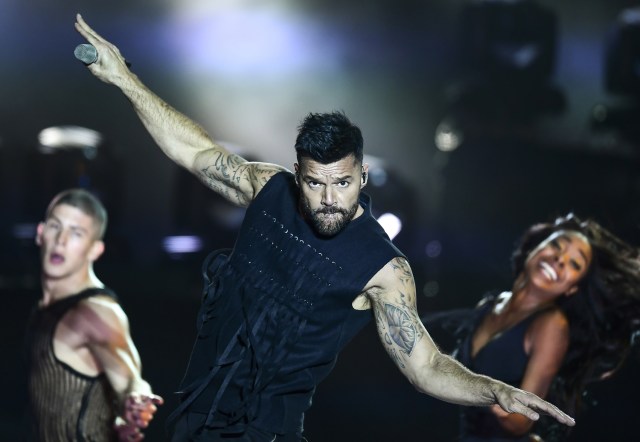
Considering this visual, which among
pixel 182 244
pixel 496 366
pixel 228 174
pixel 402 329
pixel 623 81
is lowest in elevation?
pixel 182 244

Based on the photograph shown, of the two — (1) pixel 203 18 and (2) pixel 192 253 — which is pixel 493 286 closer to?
(2) pixel 192 253

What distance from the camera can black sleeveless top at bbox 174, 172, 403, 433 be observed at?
3.22 metres

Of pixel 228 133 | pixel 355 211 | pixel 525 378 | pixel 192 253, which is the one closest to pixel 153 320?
pixel 192 253

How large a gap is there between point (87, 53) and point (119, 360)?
1.36 metres

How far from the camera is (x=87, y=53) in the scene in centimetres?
344

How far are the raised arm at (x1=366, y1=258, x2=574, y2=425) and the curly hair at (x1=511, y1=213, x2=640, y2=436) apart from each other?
5.91ft

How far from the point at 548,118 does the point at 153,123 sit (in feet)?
17.9

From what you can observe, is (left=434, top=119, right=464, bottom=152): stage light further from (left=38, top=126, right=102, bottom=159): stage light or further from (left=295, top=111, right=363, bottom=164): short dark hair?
(left=295, top=111, right=363, bottom=164): short dark hair

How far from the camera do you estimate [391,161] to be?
27.8 feet

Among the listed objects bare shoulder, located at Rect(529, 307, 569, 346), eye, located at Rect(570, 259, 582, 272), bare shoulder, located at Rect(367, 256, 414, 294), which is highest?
bare shoulder, located at Rect(367, 256, 414, 294)

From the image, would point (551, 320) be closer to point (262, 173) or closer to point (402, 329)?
point (402, 329)

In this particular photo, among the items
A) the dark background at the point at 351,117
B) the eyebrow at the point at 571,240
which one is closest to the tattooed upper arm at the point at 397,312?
the eyebrow at the point at 571,240

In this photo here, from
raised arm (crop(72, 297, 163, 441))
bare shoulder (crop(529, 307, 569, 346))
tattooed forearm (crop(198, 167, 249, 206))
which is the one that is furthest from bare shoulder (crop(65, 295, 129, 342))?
bare shoulder (crop(529, 307, 569, 346))

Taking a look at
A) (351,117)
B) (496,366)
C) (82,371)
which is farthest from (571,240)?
(351,117)
